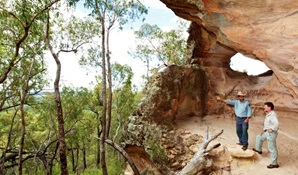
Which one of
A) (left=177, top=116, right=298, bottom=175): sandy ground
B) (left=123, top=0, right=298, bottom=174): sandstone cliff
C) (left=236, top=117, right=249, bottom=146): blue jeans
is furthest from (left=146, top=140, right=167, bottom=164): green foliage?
(left=236, top=117, right=249, bottom=146): blue jeans

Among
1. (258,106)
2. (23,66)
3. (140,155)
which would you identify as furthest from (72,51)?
(258,106)

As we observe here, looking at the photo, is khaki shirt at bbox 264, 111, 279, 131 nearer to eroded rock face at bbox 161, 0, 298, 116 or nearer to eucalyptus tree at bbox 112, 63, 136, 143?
eroded rock face at bbox 161, 0, 298, 116

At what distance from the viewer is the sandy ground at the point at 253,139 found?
7.20 meters

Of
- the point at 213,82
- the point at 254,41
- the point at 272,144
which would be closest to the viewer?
the point at 272,144

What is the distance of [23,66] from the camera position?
1334cm

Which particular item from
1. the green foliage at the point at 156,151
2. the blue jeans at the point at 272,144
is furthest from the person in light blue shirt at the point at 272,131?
the green foliage at the point at 156,151

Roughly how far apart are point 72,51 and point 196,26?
6.06m

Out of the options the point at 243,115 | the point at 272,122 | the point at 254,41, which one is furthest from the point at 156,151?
the point at 254,41

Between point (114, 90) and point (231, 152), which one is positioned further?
point (114, 90)

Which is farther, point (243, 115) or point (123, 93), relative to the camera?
point (123, 93)

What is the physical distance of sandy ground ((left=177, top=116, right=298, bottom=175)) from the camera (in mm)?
7203

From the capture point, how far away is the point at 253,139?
8.96 m

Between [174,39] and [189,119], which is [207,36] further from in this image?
[174,39]

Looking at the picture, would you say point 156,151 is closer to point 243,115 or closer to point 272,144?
point 243,115
